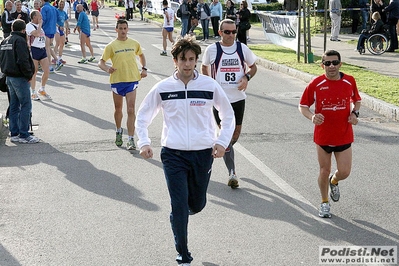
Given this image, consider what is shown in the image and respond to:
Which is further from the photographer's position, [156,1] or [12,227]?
[156,1]

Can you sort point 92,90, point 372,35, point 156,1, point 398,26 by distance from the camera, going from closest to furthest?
point 92,90, point 372,35, point 398,26, point 156,1

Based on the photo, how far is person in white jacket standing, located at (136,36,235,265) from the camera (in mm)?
Result: 5582

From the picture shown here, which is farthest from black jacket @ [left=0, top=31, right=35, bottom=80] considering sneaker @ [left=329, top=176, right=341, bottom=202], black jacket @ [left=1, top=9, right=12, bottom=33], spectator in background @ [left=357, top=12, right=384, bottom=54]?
spectator in background @ [left=357, top=12, right=384, bottom=54]

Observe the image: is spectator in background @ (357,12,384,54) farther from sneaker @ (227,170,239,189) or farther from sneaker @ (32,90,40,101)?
sneaker @ (227,170,239,189)

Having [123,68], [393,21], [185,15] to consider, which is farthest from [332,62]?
[185,15]

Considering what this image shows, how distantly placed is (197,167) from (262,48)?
19.9 m

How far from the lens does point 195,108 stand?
222 inches

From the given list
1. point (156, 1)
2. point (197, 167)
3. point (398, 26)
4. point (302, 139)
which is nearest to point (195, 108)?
point (197, 167)

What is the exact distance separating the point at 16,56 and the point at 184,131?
6.03m

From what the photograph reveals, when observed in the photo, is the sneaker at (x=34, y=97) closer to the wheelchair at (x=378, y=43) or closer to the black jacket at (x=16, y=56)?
the black jacket at (x=16, y=56)

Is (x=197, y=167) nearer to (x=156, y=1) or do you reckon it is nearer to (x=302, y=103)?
(x=302, y=103)

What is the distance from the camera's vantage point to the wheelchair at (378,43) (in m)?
21.1

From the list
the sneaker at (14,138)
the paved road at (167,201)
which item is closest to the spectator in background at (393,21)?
the paved road at (167,201)

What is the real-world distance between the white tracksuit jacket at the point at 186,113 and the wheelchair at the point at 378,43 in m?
16.4
